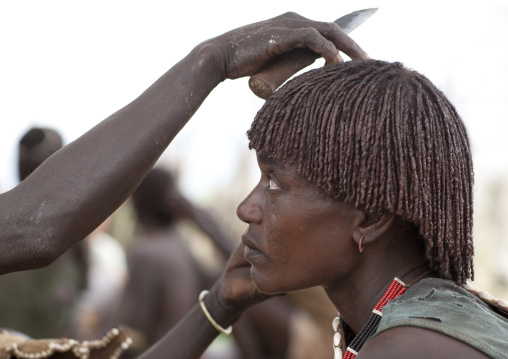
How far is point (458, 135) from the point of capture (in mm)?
2250

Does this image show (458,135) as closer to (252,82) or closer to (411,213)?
(411,213)

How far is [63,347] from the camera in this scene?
2.84m

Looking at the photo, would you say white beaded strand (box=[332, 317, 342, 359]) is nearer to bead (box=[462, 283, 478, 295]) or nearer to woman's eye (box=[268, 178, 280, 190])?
bead (box=[462, 283, 478, 295])

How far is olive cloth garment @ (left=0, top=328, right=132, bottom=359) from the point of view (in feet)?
9.28

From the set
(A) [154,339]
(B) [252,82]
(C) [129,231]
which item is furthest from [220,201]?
(B) [252,82]

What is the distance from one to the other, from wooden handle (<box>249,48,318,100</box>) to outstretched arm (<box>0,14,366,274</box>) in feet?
0.16

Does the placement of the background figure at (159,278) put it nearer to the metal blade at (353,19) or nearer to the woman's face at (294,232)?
the metal blade at (353,19)

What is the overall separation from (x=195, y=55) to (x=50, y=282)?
14.2 feet

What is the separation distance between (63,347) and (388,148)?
1.55m

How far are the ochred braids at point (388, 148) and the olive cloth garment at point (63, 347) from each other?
119 centimetres

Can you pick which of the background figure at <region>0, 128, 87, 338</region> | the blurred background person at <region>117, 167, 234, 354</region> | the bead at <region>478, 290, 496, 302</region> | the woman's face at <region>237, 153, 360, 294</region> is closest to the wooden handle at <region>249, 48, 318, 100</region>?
the woman's face at <region>237, 153, 360, 294</region>

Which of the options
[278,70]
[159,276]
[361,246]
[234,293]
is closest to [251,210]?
[361,246]

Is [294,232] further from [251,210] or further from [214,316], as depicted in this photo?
[214,316]

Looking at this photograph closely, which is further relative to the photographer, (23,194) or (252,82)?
(252,82)
